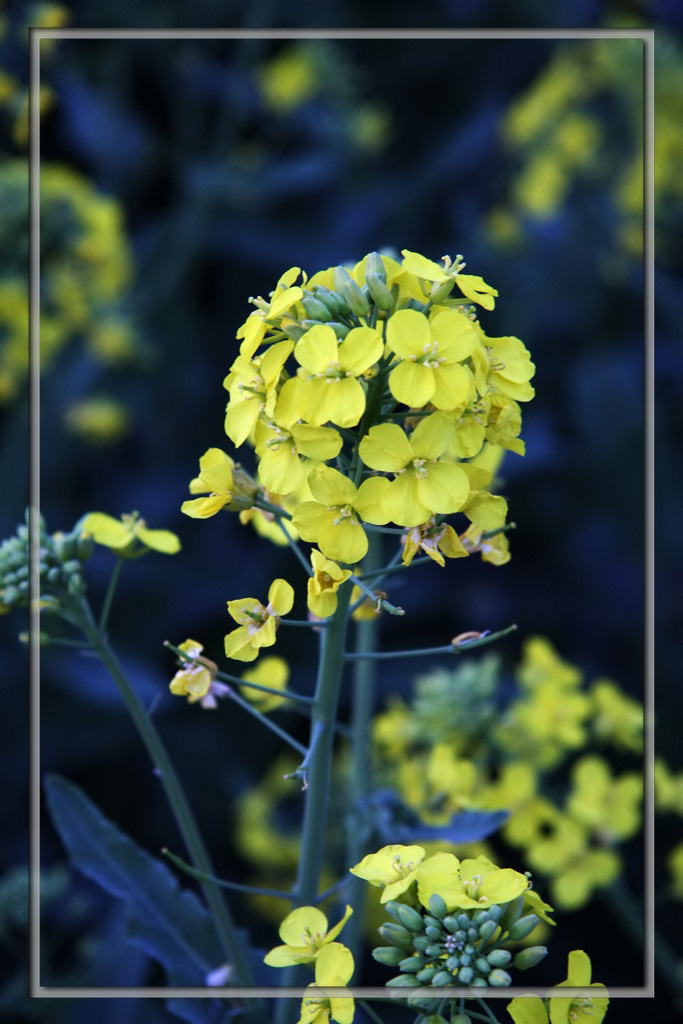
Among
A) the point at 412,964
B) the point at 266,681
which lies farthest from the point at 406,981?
the point at 266,681

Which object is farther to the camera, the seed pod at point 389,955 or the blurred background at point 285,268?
the blurred background at point 285,268

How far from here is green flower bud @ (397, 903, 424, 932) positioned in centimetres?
95

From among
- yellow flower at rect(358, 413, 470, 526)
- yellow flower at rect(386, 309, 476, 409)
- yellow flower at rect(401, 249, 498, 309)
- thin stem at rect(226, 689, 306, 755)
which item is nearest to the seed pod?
thin stem at rect(226, 689, 306, 755)

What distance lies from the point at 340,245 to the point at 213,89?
1.90 feet

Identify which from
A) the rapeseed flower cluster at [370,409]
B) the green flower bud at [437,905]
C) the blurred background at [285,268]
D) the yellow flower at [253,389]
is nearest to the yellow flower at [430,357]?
the rapeseed flower cluster at [370,409]

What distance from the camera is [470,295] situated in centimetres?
93

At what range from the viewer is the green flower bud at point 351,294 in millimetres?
921

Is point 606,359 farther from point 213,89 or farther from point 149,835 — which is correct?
point 149,835

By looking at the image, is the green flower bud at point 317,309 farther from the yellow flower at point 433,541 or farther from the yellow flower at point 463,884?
the yellow flower at point 463,884

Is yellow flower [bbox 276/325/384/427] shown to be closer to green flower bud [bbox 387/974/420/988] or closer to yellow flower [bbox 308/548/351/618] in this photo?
yellow flower [bbox 308/548/351/618]

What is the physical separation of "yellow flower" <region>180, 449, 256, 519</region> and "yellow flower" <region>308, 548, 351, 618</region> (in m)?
0.11

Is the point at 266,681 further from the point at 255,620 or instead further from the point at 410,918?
the point at 410,918

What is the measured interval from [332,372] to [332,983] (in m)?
0.60

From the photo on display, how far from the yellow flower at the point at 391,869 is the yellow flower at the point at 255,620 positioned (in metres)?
0.24
